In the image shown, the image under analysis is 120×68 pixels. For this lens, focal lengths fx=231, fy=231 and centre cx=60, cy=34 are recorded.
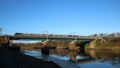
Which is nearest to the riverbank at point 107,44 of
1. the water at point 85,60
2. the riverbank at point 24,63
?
the water at point 85,60

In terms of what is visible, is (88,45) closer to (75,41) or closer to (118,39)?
(75,41)

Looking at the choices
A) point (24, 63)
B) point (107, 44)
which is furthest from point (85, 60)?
point (107, 44)

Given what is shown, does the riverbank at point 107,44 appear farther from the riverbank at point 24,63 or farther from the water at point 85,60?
the riverbank at point 24,63

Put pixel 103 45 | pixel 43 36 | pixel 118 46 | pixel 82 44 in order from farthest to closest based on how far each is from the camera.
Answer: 1. pixel 82 44
2. pixel 43 36
3. pixel 103 45
4. pixel 118 46

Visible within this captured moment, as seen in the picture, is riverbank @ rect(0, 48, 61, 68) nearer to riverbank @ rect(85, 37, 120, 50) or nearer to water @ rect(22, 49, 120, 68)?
water @ rect(22, 49, 120, 68)

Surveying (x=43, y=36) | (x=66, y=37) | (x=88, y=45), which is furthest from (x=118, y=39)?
(x=43, y=36)

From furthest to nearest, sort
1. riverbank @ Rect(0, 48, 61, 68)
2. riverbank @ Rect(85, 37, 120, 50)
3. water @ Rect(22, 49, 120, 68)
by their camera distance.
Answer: riverbank @ Rect(85, 37, 120, 50)
water @ Rect(22, 49, 120, 68)
riverbank @ Rect(0, 48, 61, 68)

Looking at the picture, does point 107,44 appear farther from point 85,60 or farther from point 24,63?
point 24,63

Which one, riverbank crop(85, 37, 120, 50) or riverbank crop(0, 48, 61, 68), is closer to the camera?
riverbank crop(0, 48, 61, 68)

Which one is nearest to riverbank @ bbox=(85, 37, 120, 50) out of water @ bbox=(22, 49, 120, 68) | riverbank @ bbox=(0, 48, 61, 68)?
water @ bbox=(22, 49, 120, 68)

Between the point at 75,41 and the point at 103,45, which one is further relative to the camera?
the point at 75,41

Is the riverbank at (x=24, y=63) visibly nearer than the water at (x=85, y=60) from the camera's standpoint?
Yes

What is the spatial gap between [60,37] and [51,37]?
690 cm

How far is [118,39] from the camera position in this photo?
512ft
